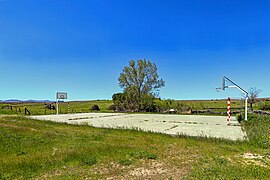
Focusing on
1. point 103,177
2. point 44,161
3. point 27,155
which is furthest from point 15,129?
point 103,177

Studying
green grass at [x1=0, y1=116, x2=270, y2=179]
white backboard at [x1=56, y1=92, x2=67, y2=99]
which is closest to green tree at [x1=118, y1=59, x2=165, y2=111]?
white backboard at [x1=56, y1=92, x2=67, y2=99]

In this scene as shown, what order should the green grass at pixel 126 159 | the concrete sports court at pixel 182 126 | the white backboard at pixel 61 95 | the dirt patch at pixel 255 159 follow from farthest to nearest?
the white backboard at pixel 61 95, the concrete sports court at pixel 182 126, the dirt patch at pixel 255 159, the green grass at pixel 126 159

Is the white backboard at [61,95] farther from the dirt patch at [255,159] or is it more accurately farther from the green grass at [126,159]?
the dirt patch at [255,159]

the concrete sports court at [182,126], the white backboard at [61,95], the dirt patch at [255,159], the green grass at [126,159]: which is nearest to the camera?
the green grass at [126,159]

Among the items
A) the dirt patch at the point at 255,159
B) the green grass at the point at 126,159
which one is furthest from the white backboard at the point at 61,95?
the dirt patch at the point at 255,159

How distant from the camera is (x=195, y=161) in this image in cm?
499

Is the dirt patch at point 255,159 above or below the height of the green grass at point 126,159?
below

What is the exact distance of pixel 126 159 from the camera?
5.12 meters

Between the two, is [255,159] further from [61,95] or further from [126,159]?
→ [61,95]

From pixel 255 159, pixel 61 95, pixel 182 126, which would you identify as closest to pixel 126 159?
pixel 255 159

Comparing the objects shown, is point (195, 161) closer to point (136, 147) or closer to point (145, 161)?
point (145, 161)

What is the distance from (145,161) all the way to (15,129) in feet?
20.3

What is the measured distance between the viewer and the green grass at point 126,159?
4.17 m

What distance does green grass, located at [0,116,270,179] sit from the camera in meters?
4.17
